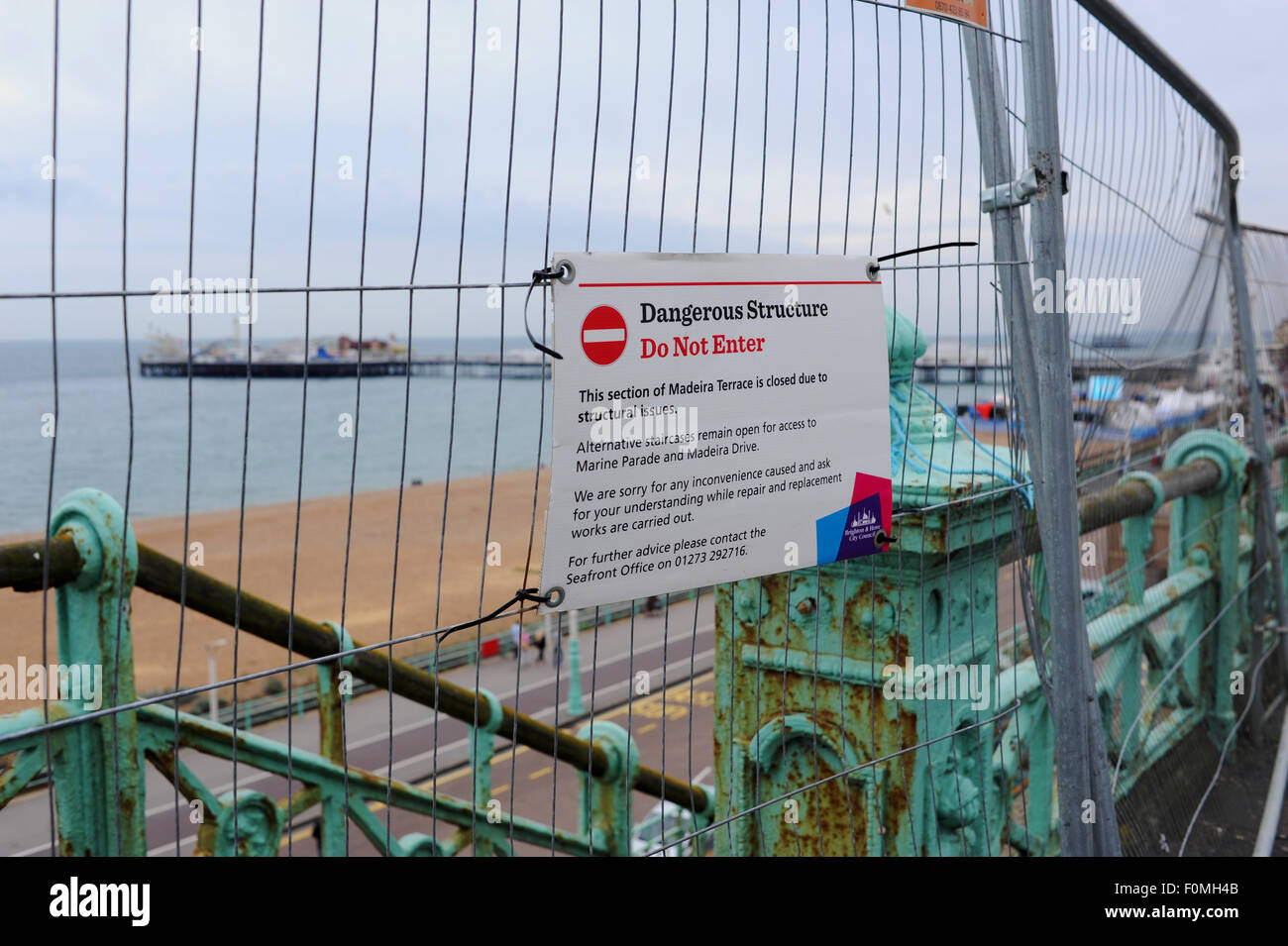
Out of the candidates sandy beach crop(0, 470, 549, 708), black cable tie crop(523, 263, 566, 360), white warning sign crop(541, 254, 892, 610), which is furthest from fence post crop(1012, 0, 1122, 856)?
sandy beach crop(0, 470, 549, 708)

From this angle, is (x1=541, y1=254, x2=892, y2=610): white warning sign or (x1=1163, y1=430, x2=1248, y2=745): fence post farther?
(x1=1163, y1=430, x2=1248, y2=745): fence post

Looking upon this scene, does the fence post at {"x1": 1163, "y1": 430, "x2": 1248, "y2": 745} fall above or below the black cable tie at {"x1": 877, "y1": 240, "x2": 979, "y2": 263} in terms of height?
below

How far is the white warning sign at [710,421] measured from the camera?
1901 mm

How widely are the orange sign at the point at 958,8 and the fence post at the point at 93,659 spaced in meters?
1.98

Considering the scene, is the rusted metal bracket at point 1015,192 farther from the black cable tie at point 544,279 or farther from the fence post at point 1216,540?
the fence post at point 1216,540

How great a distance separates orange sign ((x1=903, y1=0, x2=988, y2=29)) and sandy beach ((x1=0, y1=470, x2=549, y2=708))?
14.5 m

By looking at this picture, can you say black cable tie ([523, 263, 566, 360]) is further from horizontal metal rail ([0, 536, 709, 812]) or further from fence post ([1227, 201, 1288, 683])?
fence post ([1227, 201, 1288, 683])

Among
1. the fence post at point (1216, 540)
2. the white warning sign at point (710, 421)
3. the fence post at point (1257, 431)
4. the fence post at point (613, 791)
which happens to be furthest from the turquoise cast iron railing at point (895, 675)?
the fence post at point (1257, 431)

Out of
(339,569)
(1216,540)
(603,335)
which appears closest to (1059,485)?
(603,335)

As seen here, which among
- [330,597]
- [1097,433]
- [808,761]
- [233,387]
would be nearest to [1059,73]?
[1097,433]

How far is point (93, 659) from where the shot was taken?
1941 mm

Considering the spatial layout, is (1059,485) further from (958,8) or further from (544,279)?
(544,279)

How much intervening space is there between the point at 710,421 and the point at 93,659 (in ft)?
3.92

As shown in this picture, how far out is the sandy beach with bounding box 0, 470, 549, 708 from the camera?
21.5 m
